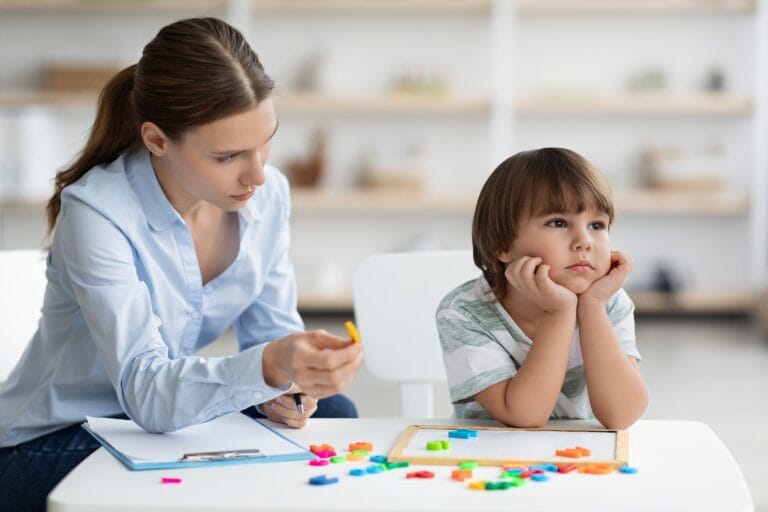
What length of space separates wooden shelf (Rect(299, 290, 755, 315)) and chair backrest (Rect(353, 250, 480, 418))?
3.36 meters

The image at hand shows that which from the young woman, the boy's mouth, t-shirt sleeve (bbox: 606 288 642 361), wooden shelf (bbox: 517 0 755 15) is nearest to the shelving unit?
wooden shelf (bbox: 517 0 755 15)

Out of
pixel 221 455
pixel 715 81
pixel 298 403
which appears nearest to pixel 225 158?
pixel 298 403

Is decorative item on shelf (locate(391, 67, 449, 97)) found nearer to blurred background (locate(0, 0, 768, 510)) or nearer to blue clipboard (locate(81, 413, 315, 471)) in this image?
blurred background (locate(0, 0, 768, 510))

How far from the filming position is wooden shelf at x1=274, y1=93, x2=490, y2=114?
5203 millimetres

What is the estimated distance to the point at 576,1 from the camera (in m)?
5.14

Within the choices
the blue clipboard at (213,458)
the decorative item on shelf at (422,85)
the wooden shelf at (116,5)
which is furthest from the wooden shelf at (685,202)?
the blue clipboard at (213,458)

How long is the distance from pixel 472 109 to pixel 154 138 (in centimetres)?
374

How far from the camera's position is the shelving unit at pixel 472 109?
5191mm

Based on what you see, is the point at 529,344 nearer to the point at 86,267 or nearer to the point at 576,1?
the point at 86,267

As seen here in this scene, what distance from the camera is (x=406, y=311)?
186cm

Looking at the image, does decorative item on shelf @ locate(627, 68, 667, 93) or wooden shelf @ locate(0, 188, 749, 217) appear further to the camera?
decorative item on shelf @ locate(627, 68, 667, 93)

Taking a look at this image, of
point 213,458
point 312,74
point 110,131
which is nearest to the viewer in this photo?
point 213,458

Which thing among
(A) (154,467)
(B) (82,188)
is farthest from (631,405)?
(B) (82,188)

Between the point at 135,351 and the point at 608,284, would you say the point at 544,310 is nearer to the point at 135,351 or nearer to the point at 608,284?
the point at 608,284
